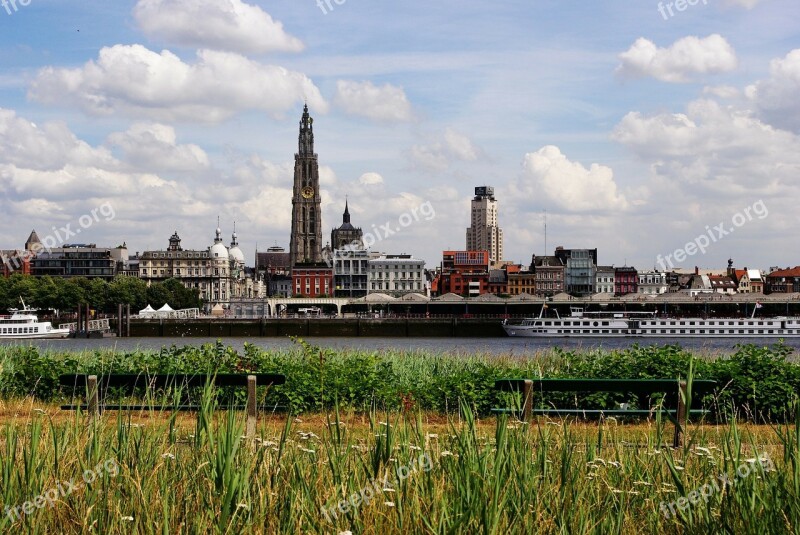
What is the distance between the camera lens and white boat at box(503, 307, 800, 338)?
3199 inches

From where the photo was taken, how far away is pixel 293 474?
6.88 meters

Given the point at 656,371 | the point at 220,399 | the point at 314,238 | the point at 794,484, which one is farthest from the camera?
the point at 314,238

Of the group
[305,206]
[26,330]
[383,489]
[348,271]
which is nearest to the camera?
[383,489]

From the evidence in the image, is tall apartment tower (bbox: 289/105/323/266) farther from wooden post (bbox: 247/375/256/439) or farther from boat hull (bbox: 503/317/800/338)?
wooden post (bbox: 247/375/256/439)

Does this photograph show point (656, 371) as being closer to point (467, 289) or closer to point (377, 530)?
point (377, 530)

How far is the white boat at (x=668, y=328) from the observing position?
81250mm

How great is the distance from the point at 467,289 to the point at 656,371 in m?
131

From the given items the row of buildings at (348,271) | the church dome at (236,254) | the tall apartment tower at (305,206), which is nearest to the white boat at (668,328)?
the row of buildings at (348,271)

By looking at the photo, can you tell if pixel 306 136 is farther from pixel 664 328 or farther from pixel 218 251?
pixel 664 328

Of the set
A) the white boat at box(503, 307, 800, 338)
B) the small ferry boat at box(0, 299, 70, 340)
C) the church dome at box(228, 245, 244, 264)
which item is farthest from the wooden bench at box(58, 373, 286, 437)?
the church dome at box(228, 245, 244, 264)

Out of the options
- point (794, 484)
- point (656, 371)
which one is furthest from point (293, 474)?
point (656, 371)

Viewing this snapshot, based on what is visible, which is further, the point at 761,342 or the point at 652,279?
the point at 652,279

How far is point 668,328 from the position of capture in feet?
270

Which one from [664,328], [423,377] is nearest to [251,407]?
[423,377]
